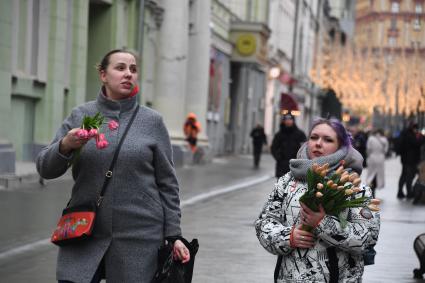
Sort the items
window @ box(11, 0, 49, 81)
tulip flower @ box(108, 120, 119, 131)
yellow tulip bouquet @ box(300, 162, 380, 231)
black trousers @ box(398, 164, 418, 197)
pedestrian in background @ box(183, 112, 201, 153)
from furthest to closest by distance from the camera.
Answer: pedestrian in background @ box(183, 112, 201, 153) → black trousers @ box(398, 164, 418, 197) → window @ box(11, 0, 49, 81) → tulip flower @ box(108, 120, 119, 131) → yellow tulip bouquet @ box(300, 162, 380, 231)

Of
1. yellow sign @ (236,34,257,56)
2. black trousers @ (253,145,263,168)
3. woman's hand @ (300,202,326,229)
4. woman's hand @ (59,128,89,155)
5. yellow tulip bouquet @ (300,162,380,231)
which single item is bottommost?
black trousers @ (253,145,263,168)

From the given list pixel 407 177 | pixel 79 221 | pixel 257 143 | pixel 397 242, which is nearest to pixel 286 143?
pixel 397 242

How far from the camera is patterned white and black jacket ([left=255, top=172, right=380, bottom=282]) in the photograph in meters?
5.80

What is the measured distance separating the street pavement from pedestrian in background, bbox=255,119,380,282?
5004 millimetres

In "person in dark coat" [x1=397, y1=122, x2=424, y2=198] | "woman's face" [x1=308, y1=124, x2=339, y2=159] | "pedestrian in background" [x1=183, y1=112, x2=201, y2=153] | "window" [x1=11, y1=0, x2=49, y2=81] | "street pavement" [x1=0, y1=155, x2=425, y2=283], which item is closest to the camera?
"woman's face" [x1=308, y1=124, x2=339, y2=159]

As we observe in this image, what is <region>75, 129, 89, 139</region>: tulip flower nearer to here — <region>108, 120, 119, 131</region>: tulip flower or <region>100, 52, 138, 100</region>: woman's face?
<region>108, 120, 119, 131</region>: tulip flower

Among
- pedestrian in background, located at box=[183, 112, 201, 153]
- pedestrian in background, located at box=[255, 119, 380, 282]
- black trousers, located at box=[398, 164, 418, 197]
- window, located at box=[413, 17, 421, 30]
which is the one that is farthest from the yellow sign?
window, located at box=[413, 17, 421, 30]

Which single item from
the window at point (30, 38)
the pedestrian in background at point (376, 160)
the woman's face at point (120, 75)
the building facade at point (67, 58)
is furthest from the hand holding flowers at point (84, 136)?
the pedestrian in background at point (376, 160)

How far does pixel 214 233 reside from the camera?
52.2ft

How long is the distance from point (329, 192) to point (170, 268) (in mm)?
848

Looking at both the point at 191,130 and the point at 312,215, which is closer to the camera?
the point at 312,215

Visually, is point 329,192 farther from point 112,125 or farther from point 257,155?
point 257,155

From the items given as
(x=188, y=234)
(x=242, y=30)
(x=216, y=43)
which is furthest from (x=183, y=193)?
(x=242, y=30)

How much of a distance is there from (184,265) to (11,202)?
490 inches
